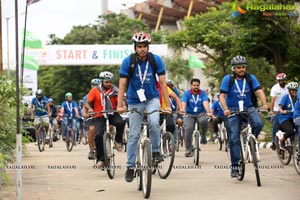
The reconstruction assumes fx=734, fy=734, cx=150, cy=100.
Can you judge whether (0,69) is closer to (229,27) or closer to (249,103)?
(249,103)

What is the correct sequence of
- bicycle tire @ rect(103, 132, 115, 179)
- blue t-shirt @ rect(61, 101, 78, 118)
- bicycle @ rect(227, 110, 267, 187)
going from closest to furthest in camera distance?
Result: bicycle @ rect(227, 110, 267, 187), bicycle tire @ rect(103, 132, 115, 179), blue t-shirt @ rect(61, 101, 78, 118)

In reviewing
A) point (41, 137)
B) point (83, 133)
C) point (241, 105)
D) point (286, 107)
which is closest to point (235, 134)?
point (241, 105)

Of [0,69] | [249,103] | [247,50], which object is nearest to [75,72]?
[247,50]

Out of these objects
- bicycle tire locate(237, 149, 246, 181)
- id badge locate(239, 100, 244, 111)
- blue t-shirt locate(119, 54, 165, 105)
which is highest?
blue t-shirt locate(119, 54, 165, 105)

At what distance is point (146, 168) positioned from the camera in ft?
29.6

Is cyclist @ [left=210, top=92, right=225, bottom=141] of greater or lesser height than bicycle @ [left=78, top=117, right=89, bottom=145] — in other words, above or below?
above

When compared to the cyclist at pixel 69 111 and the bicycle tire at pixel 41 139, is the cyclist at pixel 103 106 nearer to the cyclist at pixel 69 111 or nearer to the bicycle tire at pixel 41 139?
the bicycle tire at pixel 41 139

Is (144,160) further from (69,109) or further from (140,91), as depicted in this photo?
(69,109)

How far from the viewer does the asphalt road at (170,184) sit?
9289 mm

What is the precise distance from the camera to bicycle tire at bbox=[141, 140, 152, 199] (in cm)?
879

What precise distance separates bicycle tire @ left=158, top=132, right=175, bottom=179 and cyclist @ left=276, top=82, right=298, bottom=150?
2633 mm

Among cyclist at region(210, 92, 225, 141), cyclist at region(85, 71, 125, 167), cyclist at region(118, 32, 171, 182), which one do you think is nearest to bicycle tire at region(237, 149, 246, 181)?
cyclist at region(118, 32, 171, 182)

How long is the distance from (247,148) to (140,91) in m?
1.79

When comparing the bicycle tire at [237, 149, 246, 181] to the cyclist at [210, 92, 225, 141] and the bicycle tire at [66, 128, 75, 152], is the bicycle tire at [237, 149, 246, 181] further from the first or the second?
the bicycle tire at [66, 128, 75, 152]
